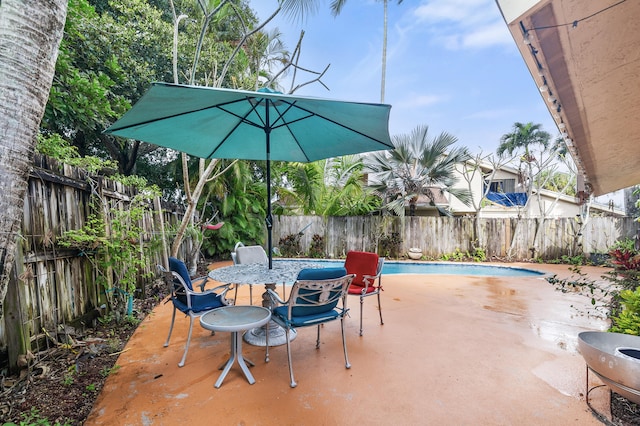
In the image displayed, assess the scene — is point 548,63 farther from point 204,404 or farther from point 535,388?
point 204,404

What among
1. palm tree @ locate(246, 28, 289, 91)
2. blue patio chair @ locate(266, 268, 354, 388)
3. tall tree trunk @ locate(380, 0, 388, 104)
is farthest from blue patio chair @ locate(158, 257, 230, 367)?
tall tree trunk @ locate(380, 0, 388, 104)

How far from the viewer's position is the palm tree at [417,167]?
9.09 m

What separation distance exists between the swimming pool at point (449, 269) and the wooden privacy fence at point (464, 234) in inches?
35.0

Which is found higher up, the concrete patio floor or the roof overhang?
the roof overhang

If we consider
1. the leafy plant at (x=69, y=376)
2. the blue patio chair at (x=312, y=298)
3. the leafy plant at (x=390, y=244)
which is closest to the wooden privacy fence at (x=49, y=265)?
the leafy plant at (x=69, y=376)

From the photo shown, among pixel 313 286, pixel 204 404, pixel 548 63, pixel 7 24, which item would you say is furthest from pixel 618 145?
pixel 7 24

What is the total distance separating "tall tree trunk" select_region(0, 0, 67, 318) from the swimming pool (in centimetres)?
792

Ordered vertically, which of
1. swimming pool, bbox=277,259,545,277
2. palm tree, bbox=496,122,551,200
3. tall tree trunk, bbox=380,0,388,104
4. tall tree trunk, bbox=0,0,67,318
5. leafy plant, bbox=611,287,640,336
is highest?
tall tree trunk, bbox=380,0,388,104

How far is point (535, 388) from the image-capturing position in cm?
230

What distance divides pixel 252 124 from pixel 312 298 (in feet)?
6.38

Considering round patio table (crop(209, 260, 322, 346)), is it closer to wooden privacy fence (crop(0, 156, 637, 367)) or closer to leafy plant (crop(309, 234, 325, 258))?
wooden privacy fence (crop(0, 156, 637, 367))

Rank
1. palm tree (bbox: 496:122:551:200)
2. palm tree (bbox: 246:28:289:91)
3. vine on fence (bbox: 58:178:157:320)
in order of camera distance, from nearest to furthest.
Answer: vine on fence (bbox: 58:178:157:320) < palm tree (bbox: 246:28:289:91) < palm tree (bbox: 496:122:551:200)

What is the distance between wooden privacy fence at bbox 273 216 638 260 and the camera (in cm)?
938

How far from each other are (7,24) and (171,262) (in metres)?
1.96
